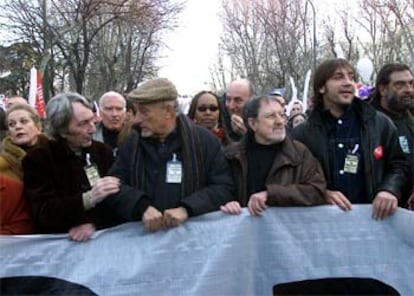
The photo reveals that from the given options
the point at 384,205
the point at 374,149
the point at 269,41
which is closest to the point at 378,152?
the point at 374,149

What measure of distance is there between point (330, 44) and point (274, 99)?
37580 mm

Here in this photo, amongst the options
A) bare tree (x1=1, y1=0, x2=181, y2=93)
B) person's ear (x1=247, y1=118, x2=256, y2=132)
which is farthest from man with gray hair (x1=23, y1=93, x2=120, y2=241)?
bare tree (x1=1, y1=0, x2=181, y2=93)

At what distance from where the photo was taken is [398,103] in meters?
4.65

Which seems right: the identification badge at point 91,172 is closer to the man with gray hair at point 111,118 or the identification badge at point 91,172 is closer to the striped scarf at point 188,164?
the striped scarf at point 188,164

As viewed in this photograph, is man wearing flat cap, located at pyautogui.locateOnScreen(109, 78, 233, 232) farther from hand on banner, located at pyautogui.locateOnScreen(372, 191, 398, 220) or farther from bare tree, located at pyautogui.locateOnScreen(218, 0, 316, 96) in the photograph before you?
bare tree, located at pyautogui.locateOnScreen(218, 0, 316, 96)

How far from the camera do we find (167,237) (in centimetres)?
335

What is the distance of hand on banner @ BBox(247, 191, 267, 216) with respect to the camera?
3.38 meters

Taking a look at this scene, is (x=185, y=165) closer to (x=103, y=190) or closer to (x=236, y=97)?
(x=103, y=190)

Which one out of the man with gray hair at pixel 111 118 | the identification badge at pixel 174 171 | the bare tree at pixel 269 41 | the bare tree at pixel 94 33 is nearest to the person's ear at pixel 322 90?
the identification badge at pixel 174 171

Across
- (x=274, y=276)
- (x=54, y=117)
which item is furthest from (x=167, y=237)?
(x=54, y=117)

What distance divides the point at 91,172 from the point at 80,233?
Result: 40 centimetres

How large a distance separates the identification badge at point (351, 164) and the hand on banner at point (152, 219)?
1.16m

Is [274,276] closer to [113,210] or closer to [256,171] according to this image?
[256,171]

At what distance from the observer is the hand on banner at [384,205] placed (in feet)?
11.3
